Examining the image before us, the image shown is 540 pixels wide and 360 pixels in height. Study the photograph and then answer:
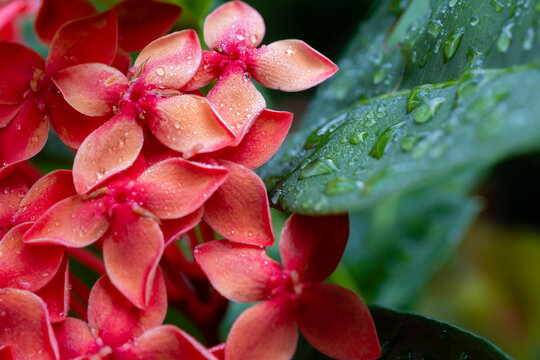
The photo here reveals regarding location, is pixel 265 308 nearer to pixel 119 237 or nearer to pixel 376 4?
pixel 119 237

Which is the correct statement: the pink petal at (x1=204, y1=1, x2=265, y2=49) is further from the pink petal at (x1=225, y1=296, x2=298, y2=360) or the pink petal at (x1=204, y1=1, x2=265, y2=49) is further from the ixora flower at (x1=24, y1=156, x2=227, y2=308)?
the pink petal at (x1=225, y1=296, x2=298, y2=360)

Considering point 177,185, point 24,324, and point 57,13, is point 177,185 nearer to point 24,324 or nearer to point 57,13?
point 24,324

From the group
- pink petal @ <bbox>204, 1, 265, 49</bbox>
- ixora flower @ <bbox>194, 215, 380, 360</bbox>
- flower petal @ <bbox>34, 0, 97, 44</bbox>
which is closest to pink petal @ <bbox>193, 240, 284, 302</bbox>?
ixora flower @ <bbox>194, 215, 380, 360</bbox>

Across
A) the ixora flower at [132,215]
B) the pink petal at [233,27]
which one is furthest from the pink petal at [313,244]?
the pink petal at [233,27]

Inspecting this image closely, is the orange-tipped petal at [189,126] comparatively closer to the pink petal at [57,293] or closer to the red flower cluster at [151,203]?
the red flower cluster at [151,203]

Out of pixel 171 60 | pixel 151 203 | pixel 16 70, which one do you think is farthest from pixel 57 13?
pixel 151 203

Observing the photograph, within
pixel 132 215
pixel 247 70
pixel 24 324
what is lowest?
pixel 24 324
